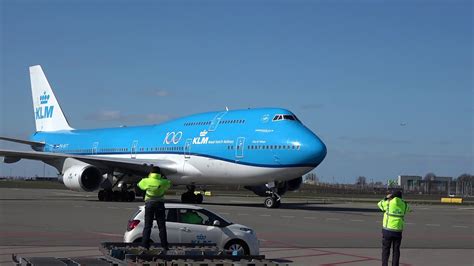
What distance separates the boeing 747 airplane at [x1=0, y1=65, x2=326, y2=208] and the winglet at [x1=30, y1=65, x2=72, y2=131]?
19.2ft

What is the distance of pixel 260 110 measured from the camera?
Answer: 38.5 metres

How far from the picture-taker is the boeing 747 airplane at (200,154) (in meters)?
36.2

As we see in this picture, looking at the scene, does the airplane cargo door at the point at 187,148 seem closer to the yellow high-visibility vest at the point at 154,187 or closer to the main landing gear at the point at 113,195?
the main landing gear at the point at 113,195

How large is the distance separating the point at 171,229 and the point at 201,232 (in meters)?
0.70

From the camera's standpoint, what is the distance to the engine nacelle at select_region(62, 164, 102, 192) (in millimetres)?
40041

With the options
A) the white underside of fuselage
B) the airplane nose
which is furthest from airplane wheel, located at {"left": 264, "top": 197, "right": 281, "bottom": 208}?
the airplane nose

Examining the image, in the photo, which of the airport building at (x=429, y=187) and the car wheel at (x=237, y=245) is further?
the airport building at (x=429, y=187)

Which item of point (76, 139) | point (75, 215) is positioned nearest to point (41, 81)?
point (76, 139)

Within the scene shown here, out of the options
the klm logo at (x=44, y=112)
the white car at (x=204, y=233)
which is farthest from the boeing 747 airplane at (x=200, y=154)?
the white car at (x=204, y=233)

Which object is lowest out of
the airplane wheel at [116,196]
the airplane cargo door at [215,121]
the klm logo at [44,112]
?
the airplane wheel at [116,196]

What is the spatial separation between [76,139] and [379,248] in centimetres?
3420

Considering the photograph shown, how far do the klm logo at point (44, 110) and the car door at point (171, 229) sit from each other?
41.2 metres

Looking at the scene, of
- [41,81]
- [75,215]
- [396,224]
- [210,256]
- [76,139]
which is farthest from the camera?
[41,81]

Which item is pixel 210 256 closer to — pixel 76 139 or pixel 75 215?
pixel 75 215
